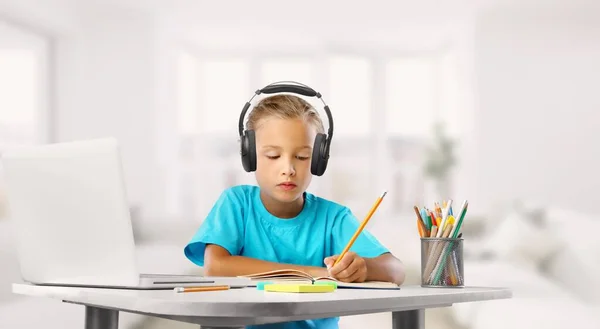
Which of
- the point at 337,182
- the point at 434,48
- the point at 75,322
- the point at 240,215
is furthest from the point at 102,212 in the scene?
the point at 434,48

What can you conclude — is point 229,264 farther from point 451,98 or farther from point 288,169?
point 451,98

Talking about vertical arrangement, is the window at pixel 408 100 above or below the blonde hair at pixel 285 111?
above

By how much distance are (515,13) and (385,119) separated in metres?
0.67

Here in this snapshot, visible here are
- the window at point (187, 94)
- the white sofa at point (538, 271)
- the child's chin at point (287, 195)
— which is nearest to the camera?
the child's chin at point (287, 195)

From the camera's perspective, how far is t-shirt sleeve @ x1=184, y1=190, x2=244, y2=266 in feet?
5.30

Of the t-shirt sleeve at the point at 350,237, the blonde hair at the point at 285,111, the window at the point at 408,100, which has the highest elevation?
the window at the point at 408,100

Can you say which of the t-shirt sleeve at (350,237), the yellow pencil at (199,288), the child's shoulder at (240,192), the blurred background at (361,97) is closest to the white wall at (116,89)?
the blurred background at (361,97)

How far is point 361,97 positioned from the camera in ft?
10.5

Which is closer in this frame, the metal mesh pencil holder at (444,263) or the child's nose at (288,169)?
the metal mesh pencil holder at (444,263)

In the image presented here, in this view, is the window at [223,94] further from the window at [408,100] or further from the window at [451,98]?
the window at [451,98]

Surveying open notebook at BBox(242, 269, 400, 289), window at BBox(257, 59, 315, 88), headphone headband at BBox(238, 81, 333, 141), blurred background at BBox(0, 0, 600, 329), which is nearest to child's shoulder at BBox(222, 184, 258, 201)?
headphone headband at BBox(238, 81, 333, 141)

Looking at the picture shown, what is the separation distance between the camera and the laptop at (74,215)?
1137 millimetres

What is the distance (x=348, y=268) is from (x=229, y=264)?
0.30 m

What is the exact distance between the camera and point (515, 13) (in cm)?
315
